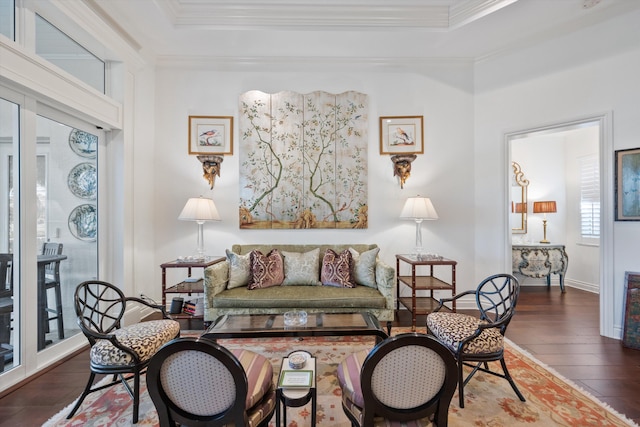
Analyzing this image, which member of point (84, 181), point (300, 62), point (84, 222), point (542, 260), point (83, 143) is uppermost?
point (300, 62)

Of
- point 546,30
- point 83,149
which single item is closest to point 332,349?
point 83,149

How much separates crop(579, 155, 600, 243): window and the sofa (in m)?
4.04

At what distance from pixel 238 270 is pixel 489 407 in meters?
2.53

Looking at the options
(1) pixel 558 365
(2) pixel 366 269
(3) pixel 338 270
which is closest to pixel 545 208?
(1) pixel 558 365

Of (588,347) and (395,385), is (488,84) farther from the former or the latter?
(395,385)

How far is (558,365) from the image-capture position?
8.31 ft

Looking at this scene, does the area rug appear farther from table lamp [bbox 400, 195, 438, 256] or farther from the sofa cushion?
table lamp [bbox 400, 195, 438, 256]

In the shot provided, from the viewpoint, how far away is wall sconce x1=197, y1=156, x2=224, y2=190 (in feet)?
12.4

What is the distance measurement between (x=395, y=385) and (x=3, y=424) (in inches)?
98.4

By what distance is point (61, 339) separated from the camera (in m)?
2.73

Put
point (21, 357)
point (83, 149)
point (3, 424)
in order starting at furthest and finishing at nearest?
point (83, 149)
point (21, 357)
point (3, 424)

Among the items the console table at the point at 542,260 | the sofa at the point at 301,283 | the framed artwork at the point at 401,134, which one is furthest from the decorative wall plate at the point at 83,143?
the console table at the point at 542,260

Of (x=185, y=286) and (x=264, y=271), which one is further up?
(x=264, y=271)

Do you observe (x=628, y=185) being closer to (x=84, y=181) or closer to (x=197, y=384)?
(x=197, y=384)
